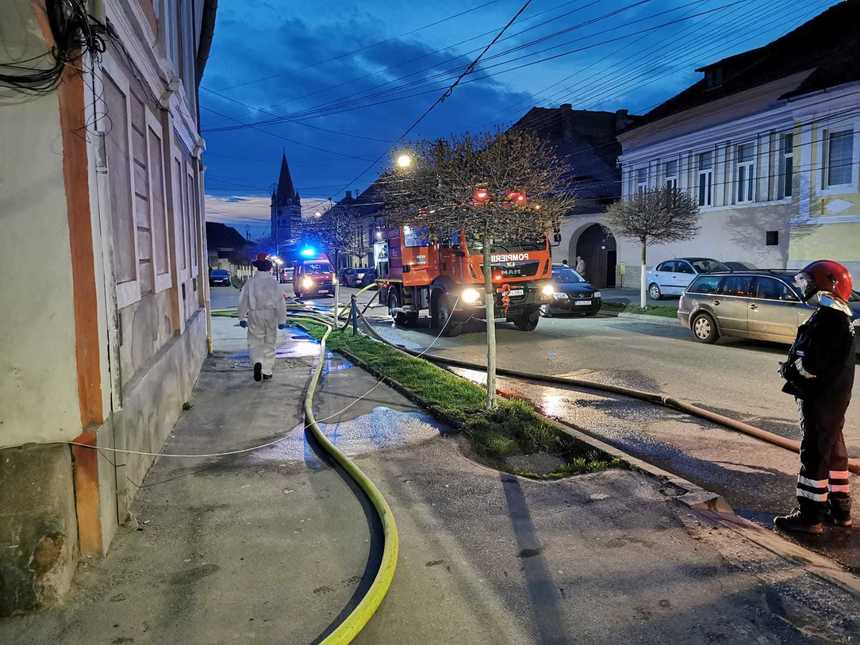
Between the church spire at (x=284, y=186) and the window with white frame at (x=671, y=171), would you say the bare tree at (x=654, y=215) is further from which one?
the church spire at (x=284, y=186)

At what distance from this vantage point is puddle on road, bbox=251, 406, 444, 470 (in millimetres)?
5852

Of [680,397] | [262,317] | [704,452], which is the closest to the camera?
[704,452]

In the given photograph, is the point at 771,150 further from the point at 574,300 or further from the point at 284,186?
the point at 284,186

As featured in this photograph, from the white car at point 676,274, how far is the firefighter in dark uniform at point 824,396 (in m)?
18.3

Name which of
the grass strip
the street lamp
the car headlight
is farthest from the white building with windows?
the grass strip

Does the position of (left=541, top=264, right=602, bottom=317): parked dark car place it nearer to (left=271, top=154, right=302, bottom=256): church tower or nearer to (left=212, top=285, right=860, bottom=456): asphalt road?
(left=212, top=285, right=860, bottom=456): asphalt road

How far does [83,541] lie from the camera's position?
3.59m

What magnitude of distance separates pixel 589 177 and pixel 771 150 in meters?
12.9

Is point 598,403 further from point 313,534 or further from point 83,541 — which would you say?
point 83,541

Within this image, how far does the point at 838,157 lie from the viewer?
66.4 ft

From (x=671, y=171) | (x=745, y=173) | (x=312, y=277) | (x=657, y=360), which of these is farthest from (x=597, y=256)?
(x=657, y=360)

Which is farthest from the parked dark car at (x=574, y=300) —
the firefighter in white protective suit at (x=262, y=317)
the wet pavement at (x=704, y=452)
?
the firefighter in white protective suit at (x=262, y=317)

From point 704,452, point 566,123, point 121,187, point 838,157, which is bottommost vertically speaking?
point 704,452

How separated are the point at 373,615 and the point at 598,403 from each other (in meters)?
5.43
